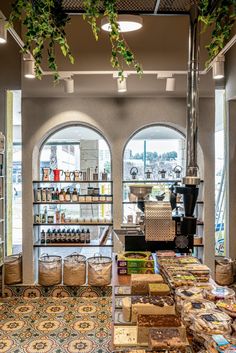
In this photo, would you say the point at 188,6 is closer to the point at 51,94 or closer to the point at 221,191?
the point at 51,94

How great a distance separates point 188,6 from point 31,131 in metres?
3.75

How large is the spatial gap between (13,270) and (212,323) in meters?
4.48

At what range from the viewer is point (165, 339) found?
6.10ft

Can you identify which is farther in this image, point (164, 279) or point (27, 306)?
point (27, 306)

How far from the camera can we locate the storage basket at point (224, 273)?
591 centimetres

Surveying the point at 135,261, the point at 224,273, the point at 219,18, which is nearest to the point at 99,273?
the point at 224,273

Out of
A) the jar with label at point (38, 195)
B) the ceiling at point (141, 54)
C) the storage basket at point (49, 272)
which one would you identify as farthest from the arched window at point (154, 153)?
the storage basket at point (49, 272)

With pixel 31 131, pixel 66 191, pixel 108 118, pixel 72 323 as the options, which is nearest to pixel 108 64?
pixel 108 118

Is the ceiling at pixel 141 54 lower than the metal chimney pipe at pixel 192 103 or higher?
higher

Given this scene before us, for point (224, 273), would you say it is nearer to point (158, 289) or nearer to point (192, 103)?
point (158, 289)

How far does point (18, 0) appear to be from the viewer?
218 centimetres

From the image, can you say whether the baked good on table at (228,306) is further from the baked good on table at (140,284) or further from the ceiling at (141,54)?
the ceiling at (141,54)

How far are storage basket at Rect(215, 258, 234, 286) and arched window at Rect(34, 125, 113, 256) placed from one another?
189 cm

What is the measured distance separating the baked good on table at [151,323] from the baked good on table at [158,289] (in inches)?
14.1
